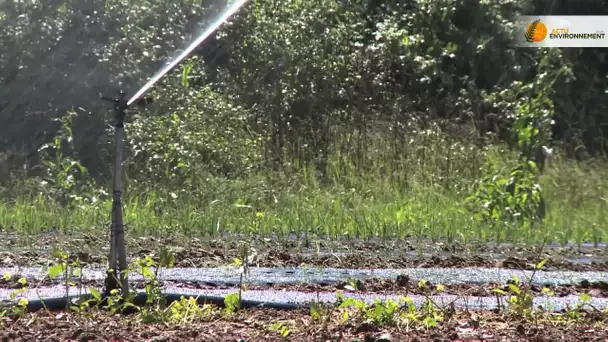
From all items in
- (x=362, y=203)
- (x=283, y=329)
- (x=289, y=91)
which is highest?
(x=289, y=91)

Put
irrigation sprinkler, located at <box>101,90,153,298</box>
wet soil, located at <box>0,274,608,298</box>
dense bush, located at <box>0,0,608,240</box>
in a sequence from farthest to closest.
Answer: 1. dense bush, located at <box>0,0,608,240</box>
2. wet soil, located at <box>0,274,608,298</box>
3. irrigation sprinkler, located at <box>101,90,153,298</box>

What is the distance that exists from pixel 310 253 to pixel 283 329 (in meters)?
2.20

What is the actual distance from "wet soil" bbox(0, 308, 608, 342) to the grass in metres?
2.36

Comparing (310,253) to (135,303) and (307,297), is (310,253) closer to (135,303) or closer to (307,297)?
(307,297)

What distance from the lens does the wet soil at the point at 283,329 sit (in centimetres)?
255

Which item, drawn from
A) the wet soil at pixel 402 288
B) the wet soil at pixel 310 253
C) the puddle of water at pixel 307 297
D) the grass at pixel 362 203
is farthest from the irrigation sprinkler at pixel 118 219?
the grass at pixel 362 203

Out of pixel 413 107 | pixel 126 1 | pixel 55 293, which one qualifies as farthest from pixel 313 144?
pixel 55 293

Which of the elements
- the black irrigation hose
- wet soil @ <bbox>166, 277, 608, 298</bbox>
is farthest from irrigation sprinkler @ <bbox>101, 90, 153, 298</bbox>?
wet soil @ <bbox>166, 277, 608, 298</bbox>

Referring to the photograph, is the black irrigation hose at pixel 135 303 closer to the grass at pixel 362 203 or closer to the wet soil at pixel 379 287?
the wet soil at pixel 379 287

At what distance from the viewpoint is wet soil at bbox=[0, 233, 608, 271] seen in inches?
171

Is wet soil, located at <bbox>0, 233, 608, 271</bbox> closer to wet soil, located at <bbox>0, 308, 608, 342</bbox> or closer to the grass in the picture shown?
the grass

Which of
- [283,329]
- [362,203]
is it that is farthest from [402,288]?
[362,203]

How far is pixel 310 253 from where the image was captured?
15.5ft

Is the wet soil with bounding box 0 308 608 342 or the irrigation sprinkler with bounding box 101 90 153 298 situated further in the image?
the irrigation sprinkler with bounding box 101 90 153 298
